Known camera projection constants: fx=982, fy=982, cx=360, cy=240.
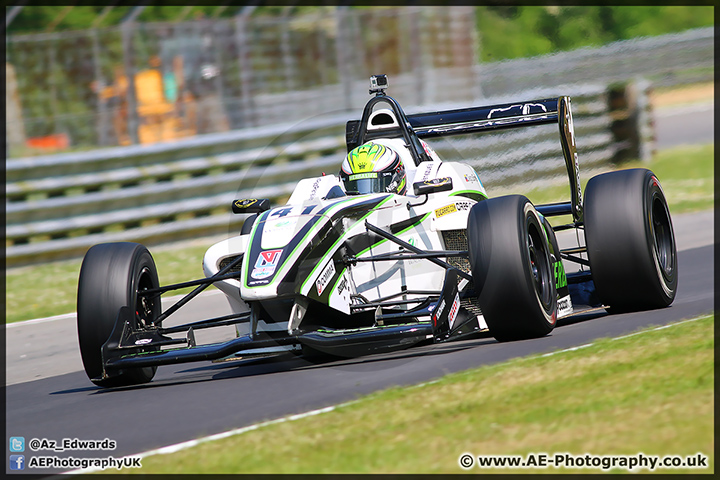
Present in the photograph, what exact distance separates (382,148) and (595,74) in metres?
12.2

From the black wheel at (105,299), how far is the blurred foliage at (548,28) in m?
12.4

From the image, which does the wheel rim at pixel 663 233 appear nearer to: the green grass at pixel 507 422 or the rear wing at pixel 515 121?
the rear wing at pixel 515 121

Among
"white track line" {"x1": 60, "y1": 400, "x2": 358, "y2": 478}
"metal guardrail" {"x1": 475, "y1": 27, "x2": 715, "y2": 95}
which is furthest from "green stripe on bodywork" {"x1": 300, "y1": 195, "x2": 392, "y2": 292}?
"metal guardrail" {"x1": 475, "y1": 27, "x2": 715, "y2": 95}

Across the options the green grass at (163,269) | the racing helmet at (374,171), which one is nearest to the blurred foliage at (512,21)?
the green grass at (163,269)

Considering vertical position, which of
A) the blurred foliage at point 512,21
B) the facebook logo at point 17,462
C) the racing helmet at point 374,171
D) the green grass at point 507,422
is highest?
the blurred foliage at point 512,21

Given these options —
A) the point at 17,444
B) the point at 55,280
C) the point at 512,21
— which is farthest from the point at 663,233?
the point at 512,21

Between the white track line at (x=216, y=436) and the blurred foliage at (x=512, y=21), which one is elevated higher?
the blurred foliage at (x=512, y=21)

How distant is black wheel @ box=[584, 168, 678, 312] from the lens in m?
6.93

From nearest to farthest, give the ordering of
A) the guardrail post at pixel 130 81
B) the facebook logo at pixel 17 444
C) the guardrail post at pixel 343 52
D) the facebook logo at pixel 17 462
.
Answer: the facebook logo at pixel 17 462, the facebook logo at pixel 17 444, the guardrail post at pixel 130 81, the guardrail post at pixel 343 52

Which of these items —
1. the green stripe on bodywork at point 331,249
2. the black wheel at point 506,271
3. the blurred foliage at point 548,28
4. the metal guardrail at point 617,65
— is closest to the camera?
the black wheel at point 506,271

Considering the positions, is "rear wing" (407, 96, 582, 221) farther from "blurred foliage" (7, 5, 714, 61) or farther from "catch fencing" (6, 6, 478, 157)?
"blurred foliage" (7, 5, 714, 61)

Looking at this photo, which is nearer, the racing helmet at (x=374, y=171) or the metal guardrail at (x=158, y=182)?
the racing helmet at (x=374, y=171)

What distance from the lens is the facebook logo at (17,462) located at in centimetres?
499

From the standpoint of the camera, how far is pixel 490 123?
8.62 meters
